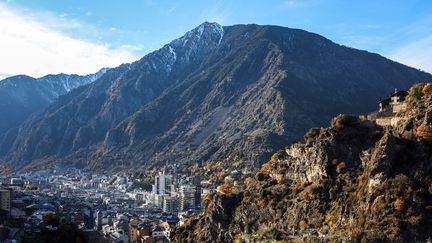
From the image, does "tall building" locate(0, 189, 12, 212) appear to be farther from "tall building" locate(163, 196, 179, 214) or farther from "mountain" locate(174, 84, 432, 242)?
"tall building" locate(163, 196, 179, 214)

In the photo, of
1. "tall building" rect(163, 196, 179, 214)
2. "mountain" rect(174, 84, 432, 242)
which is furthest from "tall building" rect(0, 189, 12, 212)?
"tall building" rect(163, 196, 179, 214)

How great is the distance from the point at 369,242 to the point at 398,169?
8644 mm

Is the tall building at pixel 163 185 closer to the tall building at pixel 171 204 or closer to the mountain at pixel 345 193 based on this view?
the tall building at pixel 171 204

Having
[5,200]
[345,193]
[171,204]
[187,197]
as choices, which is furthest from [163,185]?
[345,193]

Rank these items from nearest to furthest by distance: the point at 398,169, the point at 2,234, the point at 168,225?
the point at 398,169, the point at 2,234, the point at 168,225

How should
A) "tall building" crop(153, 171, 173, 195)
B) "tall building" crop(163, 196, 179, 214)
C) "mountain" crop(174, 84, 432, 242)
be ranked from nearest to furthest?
1. "mountain" crop(174, 84, 432, 242)
2. "tall building" crop(163, 196, 179, 214)
3. "tall building" crop(153, 171, 173, 195)

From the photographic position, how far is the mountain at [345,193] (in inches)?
2000

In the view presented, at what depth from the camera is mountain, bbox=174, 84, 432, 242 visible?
2000 inches

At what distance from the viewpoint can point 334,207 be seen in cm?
5791

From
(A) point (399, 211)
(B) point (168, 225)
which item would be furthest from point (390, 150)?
(B) point (168, 225)

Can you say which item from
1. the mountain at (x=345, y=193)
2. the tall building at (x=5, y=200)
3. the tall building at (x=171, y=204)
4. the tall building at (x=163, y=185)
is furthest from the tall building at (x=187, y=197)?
the mountain at (x=345, y=193)

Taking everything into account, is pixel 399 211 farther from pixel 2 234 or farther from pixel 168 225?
pixel 168 225

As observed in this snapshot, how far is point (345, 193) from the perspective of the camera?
5788 cm

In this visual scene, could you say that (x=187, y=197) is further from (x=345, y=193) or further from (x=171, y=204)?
(x=345, y=193)
